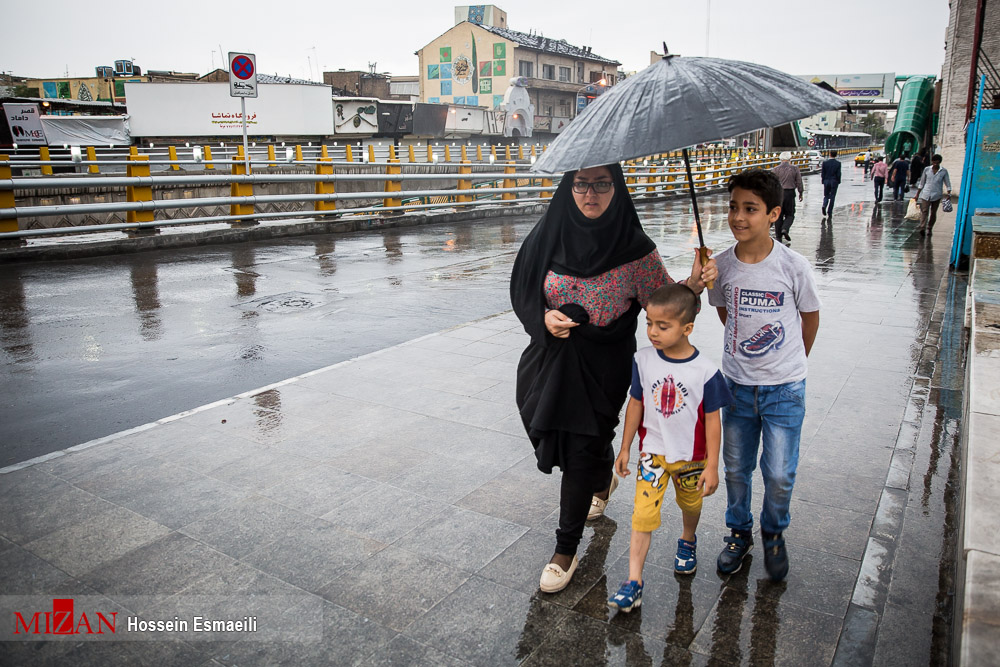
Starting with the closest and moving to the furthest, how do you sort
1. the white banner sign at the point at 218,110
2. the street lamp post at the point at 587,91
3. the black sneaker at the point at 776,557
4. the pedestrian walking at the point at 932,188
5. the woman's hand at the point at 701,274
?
the woman's hand at the point at 701,274, the black sneaker at the point at 776,557, the street lamp post at the point at 587,91, the pedestrian walking at the point at 932,188, the white banner sign at the point at 218,110

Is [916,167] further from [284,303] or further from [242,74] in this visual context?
[284,303]


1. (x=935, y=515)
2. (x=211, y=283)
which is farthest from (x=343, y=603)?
(x=211, y=283)

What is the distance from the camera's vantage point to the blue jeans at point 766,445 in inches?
117

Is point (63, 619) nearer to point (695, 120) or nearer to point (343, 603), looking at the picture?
point (343, 603)

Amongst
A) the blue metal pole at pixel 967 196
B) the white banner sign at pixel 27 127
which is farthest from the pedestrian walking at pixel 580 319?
the white banner sign at pixel 27 127

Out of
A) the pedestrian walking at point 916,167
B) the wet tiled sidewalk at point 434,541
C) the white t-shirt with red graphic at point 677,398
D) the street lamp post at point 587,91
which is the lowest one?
the wet tiled sidewalk at point 434,541

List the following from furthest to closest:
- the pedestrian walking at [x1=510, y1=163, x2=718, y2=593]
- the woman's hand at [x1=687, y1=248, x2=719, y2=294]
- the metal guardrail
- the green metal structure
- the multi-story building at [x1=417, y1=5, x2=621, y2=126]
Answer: the multi-story building at [x1=417, y1=5, x2=621, y2=126], the green metal structure, the metal guardrail, the pedestrian walking at [x1=510, y1=163, x2=718, y2=593], the woman's hand at [x1=687, y1=248, x2=719, y2=294]

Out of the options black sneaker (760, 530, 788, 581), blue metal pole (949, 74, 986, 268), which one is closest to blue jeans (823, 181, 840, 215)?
blue metal pole (949, 74, 986, 268)

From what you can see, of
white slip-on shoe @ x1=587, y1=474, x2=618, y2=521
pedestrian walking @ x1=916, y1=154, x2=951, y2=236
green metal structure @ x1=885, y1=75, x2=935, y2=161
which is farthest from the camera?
green metal structure @ x1=885, y1=75, x2=935, y2=161

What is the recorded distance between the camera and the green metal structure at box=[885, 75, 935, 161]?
41156 mm

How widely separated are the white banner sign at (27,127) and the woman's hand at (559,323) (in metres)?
33.2

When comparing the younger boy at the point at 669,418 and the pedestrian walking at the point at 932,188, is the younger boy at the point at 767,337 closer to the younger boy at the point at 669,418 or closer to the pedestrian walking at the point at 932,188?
the younger boy at the point at 669,418

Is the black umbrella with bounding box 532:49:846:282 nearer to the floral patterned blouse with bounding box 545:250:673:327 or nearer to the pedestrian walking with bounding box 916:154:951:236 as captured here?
the floral patterned blouse with bounding box 545:250:673:327

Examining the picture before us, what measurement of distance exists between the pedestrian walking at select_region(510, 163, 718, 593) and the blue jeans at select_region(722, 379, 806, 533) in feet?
1.59
